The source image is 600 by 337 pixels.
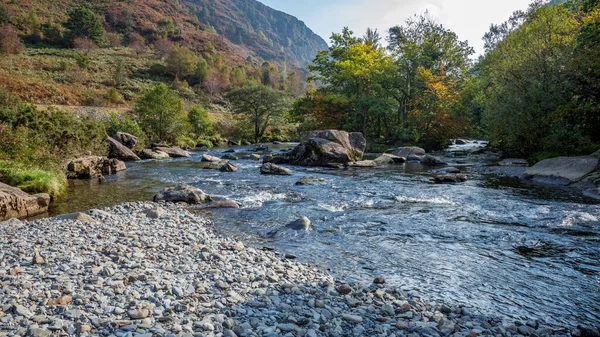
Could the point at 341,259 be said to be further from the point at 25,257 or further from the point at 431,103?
the point at 431,103

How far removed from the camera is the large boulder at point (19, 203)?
9.77 m

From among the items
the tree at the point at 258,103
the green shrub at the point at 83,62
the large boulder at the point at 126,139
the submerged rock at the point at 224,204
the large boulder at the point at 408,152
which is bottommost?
the submerged rock at the point at 224,204

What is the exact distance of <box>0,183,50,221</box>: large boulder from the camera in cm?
977

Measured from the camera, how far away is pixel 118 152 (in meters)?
25.3

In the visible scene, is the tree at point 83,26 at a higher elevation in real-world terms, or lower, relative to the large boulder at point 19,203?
higher

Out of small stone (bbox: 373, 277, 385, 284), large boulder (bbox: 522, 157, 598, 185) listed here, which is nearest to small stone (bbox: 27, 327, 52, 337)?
small stone (bbox: 373, 277, 385, 284)

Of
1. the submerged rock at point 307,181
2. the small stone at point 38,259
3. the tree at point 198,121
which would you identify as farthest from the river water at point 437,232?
the tree at point 198,121

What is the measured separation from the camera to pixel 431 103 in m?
36.8

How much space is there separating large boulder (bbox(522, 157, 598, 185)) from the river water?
4.75ft

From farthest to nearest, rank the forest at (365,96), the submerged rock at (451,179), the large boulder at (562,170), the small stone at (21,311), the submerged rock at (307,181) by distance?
the forest at (365,96) < the submerged rock at (451,179) < the submerged rock at (307,181) < the large boulder at (562,170) < the small stone at (21,311)

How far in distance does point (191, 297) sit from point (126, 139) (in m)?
27.2

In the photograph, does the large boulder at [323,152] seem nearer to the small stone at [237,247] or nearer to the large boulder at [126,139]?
the large boulder at [126,139]

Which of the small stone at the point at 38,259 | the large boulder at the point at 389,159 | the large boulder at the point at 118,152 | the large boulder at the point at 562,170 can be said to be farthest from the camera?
the large boulder at the point at 389,159

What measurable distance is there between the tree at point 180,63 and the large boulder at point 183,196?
8168 cm
